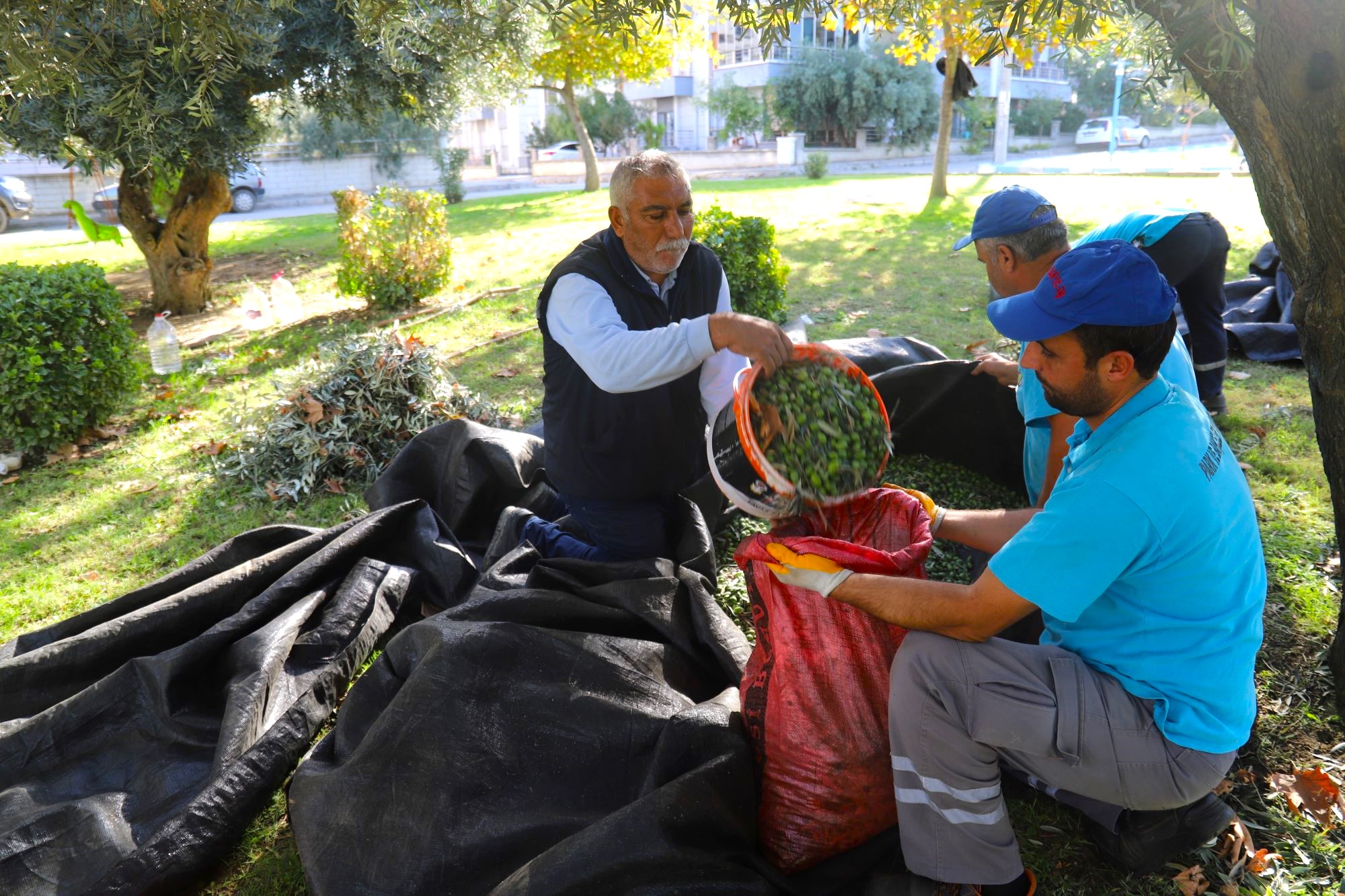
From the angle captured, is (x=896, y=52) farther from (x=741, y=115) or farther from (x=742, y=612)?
(x=741, y=115)

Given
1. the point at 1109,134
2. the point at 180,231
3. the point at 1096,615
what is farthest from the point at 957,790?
the point at 1109,134

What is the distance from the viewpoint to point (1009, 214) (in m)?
3.06

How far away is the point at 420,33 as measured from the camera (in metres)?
3.83

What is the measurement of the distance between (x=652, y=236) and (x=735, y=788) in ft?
5.63

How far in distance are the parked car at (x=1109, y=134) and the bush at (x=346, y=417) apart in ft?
129

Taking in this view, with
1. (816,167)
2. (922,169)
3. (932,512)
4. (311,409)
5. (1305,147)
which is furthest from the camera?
(922,169)

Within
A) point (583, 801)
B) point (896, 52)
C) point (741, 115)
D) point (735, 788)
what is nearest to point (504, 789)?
point (583, 801)

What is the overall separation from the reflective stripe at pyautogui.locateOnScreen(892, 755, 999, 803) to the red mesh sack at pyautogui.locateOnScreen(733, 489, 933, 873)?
0.60 feet

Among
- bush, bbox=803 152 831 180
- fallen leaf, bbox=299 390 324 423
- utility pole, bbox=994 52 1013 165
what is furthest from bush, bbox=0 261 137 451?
utility pole, bbox=994 52 1013 165

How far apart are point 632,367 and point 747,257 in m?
4.25

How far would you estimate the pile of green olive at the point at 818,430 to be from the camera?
235cm

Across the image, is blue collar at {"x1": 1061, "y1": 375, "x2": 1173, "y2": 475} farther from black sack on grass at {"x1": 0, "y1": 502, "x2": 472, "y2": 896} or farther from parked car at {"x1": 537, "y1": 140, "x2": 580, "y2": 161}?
parked car at {"x1": 537, "y1": 140, "x2": 580, "y2": 161}

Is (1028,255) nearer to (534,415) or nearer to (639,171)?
(639,171)

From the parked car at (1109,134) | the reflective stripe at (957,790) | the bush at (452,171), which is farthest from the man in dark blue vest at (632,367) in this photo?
the parked car at (1109,134)
